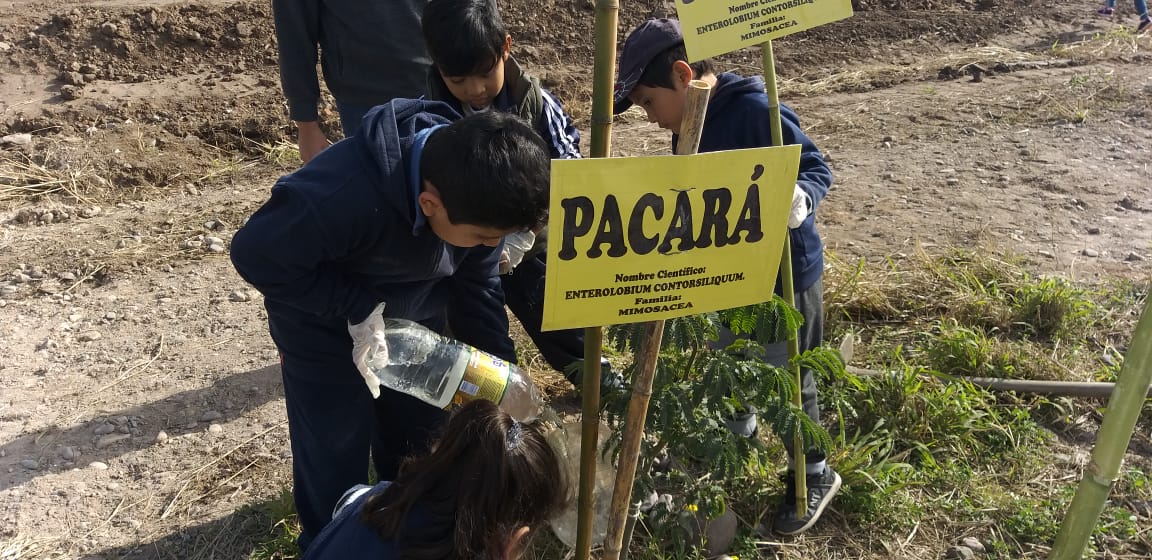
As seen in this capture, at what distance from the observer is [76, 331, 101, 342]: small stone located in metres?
3.84

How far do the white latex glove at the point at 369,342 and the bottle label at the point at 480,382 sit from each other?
0.22 meters

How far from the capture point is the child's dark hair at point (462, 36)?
253cm

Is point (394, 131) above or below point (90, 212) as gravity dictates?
above

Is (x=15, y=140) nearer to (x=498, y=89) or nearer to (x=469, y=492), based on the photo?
(x=498, y=89)

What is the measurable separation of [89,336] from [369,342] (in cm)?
250

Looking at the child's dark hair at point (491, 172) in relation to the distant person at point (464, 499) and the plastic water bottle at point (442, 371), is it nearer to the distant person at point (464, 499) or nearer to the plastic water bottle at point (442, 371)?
the distant person at point (464, 499)

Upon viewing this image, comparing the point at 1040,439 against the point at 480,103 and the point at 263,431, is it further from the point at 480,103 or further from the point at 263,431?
the point at 263,431

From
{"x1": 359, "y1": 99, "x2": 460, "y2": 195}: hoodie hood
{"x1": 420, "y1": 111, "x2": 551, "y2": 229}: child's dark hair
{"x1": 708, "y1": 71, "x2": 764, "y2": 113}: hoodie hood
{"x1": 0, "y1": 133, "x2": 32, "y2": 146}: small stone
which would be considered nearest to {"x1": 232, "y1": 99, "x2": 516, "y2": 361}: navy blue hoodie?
{"x1": 359, "y1": 99, "x2": 460, "y2": 195}: hoodie hood

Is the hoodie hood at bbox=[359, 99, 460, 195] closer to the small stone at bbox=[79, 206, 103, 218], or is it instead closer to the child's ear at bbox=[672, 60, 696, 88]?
the child's ear at bbox=[672, 60, 696, 88]

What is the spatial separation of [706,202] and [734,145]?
41.4 inches

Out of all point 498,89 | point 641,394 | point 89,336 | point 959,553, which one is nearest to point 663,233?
point 641,394

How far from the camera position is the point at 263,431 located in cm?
326

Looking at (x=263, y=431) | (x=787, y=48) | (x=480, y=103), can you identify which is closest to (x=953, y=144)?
(x=787, y=48)

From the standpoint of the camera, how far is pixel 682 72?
2305 mm
